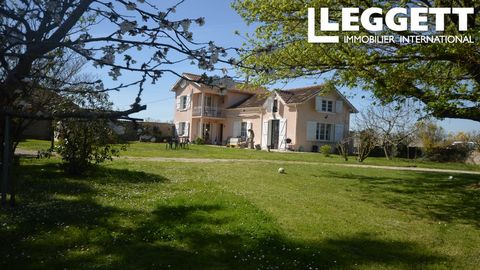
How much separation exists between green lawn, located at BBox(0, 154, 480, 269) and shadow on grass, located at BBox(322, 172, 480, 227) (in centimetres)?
5

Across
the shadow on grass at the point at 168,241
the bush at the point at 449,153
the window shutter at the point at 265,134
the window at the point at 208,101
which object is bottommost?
the shadow on grass at the point at 168,241

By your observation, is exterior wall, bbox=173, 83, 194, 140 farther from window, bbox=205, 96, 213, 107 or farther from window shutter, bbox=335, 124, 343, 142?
window shutter, bbox=335, 124, 343, 142

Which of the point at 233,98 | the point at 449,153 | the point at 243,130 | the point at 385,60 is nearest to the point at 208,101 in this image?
the point at 233,98

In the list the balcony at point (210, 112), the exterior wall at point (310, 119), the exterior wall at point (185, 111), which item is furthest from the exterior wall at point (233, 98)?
the exterior wall at point (310, 119)

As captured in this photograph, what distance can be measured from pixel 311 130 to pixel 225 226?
1063 inches

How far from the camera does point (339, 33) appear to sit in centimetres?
1127

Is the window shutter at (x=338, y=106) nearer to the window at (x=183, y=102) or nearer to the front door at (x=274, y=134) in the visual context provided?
the front door at (x=274, y=134)

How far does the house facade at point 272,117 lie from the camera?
105ft

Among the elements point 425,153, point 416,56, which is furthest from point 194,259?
point 425,153

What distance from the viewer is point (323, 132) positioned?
109ft

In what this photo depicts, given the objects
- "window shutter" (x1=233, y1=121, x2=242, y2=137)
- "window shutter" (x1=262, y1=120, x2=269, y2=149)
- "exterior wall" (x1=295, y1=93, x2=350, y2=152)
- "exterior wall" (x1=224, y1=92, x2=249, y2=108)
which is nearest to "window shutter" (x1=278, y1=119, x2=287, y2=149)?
"exterior wall" (x1=295, y1=93, x2=350, y2=152)

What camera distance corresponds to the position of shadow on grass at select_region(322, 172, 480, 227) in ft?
26.6

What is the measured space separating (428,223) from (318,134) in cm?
2603

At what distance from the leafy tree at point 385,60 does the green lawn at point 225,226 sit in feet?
8.77
